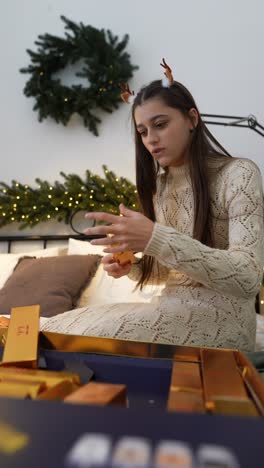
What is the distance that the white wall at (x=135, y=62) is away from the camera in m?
1.99

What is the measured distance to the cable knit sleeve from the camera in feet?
2.54

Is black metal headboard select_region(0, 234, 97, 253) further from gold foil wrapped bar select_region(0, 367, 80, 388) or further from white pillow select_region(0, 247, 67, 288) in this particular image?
gold foil wrapped bar select_region(0, 367, 80, 388)

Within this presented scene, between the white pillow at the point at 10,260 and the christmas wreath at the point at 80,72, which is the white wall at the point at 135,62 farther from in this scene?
the white pillow at the point at 10,260

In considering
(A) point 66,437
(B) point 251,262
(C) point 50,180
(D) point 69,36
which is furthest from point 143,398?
(D) point 69,36

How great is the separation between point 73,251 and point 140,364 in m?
1.40

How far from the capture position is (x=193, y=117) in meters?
1.09

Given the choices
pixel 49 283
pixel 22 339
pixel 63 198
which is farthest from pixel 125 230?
pixel 63 198

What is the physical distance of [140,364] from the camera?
54 centimetres

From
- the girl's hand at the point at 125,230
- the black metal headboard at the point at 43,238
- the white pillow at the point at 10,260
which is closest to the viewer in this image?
the girl's hand at the point at 125,230

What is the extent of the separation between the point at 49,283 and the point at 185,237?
0.94 m

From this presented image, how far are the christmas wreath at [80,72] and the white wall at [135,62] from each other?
2.9 inches

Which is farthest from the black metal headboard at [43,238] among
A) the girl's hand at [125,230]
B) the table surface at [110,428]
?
the table surface at [110,428]

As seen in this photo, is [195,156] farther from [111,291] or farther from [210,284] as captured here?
[111,291]

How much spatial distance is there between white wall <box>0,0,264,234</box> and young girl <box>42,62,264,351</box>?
0.97 metres
